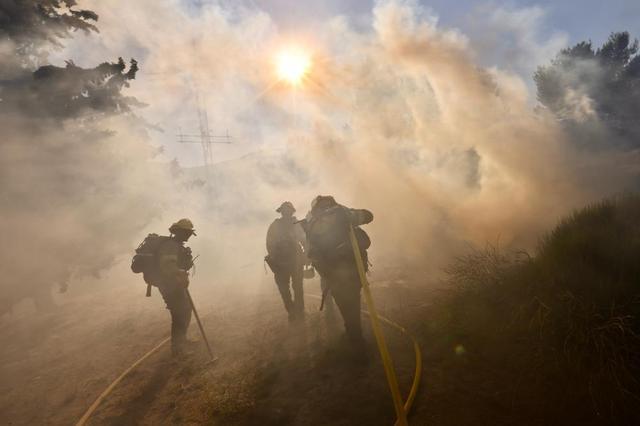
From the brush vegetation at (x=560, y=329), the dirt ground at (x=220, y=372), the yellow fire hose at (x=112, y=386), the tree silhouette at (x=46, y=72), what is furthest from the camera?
the tree silhouette at (x=46, y=72)

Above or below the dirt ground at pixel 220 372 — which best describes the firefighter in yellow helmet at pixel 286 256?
above

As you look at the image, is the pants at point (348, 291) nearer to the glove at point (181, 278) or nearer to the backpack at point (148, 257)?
the glove at point (181, 278)

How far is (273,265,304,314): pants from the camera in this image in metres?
7.04

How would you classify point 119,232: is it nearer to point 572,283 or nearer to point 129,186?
point 129,186

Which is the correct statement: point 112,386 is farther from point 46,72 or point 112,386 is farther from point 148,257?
point 46,72

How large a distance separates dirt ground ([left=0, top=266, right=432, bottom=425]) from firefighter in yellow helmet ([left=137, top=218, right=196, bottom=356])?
510 millimetres

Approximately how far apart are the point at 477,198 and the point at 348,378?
38.9 ft

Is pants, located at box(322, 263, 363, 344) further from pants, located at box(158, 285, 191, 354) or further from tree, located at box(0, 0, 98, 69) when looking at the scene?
tree, located at box(0, 0, 98, 69)

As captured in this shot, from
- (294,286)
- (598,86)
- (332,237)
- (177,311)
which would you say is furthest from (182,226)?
(598,86)

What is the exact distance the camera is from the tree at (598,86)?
28.7 meters

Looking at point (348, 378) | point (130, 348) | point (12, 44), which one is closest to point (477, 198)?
point (348, 378)

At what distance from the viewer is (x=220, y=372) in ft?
17.7

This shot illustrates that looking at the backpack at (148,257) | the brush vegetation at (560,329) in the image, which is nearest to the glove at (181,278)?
the backpack at (148,257)

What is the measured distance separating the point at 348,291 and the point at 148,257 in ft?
14.0
